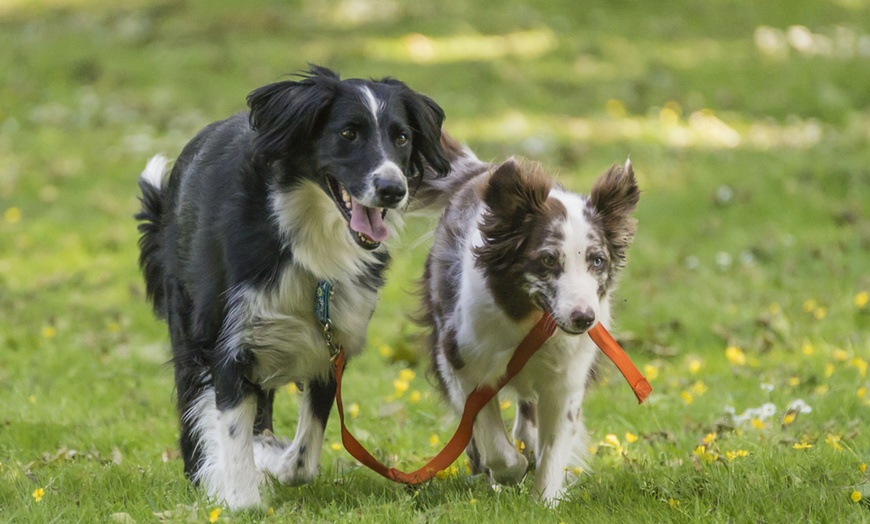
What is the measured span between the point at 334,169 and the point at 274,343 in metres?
0.80

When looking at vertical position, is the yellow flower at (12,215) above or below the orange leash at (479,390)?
below

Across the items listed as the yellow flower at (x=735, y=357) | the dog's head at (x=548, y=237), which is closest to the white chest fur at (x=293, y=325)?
the dog's head at (x=548, y=237)

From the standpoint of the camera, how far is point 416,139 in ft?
15.5

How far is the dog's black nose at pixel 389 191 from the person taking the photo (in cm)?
419

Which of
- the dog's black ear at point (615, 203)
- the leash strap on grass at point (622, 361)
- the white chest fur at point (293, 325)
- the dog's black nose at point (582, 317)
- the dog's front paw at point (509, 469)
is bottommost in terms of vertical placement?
the dog's front paw at point (509, 469)

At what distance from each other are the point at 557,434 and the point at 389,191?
147cm

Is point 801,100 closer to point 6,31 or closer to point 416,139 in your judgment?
point 416,139

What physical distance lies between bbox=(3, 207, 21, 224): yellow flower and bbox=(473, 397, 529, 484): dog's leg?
22.7 feet

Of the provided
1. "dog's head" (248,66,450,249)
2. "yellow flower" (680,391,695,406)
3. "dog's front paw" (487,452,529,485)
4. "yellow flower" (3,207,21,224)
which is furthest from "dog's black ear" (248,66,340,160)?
"yellow flower" (3,207,21,224)

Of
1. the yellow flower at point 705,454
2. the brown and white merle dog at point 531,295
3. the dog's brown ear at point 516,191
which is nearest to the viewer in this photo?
the brown and white merle dog at point 531,295

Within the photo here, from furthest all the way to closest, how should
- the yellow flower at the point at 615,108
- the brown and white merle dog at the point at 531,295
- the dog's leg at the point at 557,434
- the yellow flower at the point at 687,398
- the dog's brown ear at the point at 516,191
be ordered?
the yellow flower at the point at 615,108 < the yellow flower at the point at 687,398 < the dog's leg at the point at 557,434 < the dog's brown ear at the point at 516,191 < the brown and white merle dog at the point at 531,295

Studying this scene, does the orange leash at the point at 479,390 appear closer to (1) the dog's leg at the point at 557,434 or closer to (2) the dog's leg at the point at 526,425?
(1) the dog's leg at the point at 557,434

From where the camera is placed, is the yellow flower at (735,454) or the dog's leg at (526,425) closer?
the yellow flower at (735,454)

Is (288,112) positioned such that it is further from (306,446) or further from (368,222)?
(306,446)
